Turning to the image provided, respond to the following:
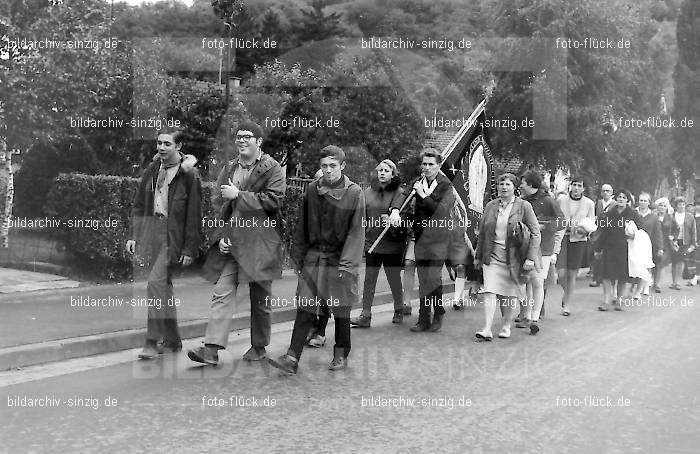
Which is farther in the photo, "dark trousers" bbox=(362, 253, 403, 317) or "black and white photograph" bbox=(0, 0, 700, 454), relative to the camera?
"dark trousers" bbox=(362, 253, 403, 317)

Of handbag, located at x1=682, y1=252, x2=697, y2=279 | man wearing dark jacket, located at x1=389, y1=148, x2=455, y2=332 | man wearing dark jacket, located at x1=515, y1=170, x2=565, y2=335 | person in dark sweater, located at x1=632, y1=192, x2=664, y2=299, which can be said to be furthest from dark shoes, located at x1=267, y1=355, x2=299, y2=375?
handbag, located at x1=682, y1=252, x2=697, y2=279

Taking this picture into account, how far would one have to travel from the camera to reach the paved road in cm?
498

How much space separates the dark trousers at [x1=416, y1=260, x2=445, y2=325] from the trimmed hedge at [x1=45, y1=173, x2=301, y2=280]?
407 centimetres

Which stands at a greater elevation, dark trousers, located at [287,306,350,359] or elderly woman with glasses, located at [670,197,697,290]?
elderly woman with glasses, located at [670,197,697,290]

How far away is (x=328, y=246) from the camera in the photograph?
270 inches

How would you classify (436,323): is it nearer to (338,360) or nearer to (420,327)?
(420,327)

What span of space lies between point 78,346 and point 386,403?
282 cm

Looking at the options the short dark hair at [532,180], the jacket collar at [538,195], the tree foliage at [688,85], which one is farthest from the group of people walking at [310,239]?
the tree foliage at [688,85]

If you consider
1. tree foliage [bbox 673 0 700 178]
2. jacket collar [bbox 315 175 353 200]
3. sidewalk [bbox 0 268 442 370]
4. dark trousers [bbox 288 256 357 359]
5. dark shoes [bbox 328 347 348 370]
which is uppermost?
tree foliage [bbox 673 0 700 178]

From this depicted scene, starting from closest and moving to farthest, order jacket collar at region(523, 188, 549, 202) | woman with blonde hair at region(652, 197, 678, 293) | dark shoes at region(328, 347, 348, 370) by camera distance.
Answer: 1. dark shoes at region(328, 347, 348, 370)
2. jacket collar at region(523, 188, 549, 202)
3. woman with blonde hair at region(652, 197, 678, 293)

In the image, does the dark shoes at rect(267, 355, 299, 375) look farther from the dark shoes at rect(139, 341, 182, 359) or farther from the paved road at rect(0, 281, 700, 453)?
the dark shoes at rect(139, 341, 182, 359)

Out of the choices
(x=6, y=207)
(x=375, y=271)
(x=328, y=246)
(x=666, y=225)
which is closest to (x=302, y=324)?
(x=328, y=246)

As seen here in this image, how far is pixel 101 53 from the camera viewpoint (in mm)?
11523

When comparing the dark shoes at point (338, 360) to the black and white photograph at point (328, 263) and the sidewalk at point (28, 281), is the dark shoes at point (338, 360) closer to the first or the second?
the black and white photograph at point (328, 263)
